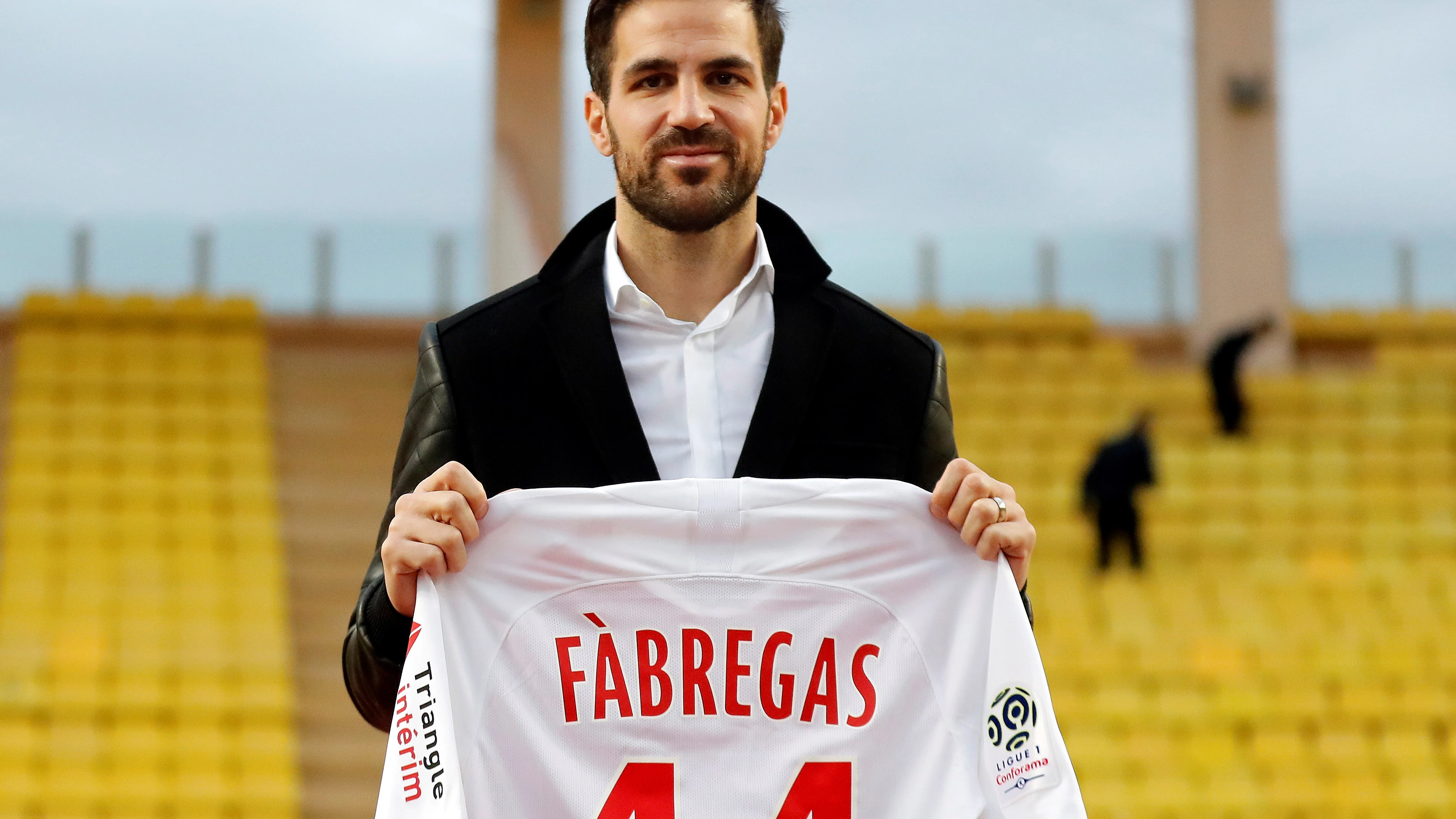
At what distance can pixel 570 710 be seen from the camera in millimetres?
1776

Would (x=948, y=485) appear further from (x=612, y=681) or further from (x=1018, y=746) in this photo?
(x=612, y=681)

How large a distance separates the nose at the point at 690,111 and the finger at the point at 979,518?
0.53 meters

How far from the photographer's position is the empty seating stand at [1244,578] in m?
6.74

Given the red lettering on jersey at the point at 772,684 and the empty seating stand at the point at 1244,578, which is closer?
the red lettering on jersey at the point at 772,684

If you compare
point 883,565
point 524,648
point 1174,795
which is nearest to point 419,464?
point 524,648

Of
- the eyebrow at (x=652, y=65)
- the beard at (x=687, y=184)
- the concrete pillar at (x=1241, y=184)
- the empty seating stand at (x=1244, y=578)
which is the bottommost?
the empty seating stand at (x=1244, y=578)

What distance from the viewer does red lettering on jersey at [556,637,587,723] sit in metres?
1.78

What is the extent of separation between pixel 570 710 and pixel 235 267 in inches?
410

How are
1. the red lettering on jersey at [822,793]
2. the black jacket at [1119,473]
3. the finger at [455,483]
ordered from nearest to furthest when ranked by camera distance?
the finger at [455,483] < the red lettering on jersey at [822,793] < the black jacket at [1119,473]

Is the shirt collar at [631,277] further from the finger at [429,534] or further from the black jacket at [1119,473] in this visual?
the black jacket at [1119,473]

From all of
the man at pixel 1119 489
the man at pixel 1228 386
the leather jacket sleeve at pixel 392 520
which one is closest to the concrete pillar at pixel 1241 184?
the man at pixel 1228 386

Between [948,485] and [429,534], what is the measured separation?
592 mm

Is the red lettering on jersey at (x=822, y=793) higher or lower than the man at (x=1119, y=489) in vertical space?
lower

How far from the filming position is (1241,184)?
10.8 meters
